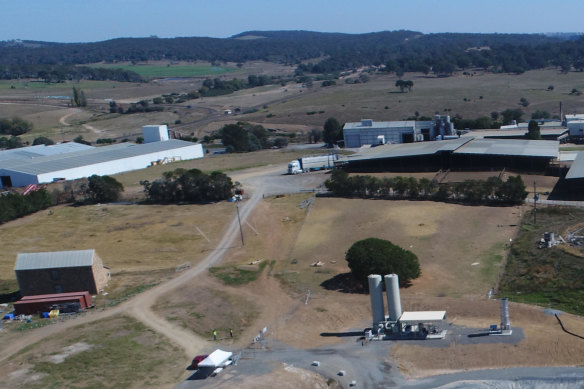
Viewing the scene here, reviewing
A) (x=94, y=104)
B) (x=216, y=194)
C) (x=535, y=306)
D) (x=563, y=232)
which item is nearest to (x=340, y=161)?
(x=216, y=194)

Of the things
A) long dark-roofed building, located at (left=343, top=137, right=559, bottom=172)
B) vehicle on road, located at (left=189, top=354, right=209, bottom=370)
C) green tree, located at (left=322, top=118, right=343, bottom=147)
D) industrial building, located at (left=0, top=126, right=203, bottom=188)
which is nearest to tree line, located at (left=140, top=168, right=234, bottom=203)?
long dark-roofed building, located at (left=343, top=137, right=559, bottom=172)

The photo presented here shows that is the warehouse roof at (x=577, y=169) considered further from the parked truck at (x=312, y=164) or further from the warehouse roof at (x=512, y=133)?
the parked truck at (x=312, y=164)

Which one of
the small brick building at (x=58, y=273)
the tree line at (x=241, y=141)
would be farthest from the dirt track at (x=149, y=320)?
the tree line at (x=241, y=141)

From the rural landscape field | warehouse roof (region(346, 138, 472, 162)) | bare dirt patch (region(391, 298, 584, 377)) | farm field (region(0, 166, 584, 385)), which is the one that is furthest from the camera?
warehouse roof (region(346, 138, 472, 162))

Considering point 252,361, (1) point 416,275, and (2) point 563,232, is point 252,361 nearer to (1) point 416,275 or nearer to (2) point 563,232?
(1) point 416,275

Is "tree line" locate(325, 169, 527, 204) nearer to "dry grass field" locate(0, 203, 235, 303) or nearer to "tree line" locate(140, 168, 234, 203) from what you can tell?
"tree line" locate(140, 168, 234, 203)

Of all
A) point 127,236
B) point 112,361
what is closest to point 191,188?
point 127,236

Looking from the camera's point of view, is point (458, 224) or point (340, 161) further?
point (340, 161)
